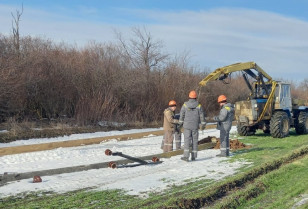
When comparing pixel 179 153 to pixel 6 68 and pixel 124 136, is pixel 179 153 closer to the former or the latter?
pixel 124 136

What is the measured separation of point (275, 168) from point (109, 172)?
422cm

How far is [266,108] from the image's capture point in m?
18.2

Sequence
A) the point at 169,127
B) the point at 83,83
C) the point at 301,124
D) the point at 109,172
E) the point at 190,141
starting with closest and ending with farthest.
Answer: the point at 109,172 < the point at 190,141 < the point at 169,127 < the point at 301,124 < the point at 83,83

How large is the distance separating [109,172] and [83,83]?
17686mm

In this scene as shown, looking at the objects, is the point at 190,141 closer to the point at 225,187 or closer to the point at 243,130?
the point at 225,187

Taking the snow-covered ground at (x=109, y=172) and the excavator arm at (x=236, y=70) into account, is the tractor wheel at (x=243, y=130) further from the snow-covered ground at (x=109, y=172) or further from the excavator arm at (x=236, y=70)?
the snow-covered ground at (x=109, y=172)

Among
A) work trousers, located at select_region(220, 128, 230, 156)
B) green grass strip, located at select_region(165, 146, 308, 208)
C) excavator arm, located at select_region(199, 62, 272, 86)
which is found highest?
excavator arm, located at select_region(199, 62, 272, 86)

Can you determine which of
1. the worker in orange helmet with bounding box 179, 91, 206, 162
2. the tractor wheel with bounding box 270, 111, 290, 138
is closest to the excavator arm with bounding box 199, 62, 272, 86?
the tractor wheel with bounding box 270, 111, 290, 138

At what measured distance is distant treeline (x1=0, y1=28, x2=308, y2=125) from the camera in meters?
22.6

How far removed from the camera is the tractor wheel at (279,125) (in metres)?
17.7

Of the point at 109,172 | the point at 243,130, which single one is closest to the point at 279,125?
the point at 243,130

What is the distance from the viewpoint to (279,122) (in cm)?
1770

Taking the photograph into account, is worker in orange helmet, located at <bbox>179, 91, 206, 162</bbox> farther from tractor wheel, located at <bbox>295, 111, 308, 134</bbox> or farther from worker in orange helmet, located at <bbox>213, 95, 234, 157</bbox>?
tractor wheel, located at <bbox>295, 111, 308, 134</bbox>

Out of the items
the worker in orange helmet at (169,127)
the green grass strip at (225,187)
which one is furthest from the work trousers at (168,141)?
the green grass strip at (225,187)
